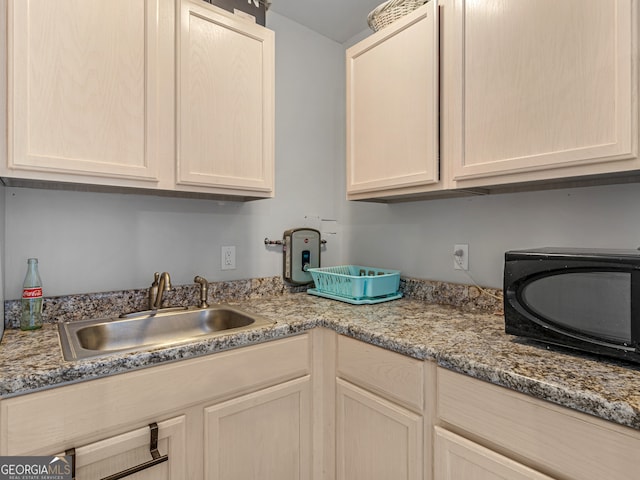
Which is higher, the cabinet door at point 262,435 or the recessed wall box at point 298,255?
the recessed wall box at point 298,255

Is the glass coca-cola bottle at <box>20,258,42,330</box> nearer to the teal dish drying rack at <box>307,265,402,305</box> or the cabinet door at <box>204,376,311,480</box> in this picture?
the cabinet door at <box>204,376,311,480</box>

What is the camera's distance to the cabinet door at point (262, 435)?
1135mm

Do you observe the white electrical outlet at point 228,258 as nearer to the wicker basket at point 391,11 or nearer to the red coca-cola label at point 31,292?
the red coca-cola label at point 31,292

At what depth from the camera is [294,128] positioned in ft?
6.72

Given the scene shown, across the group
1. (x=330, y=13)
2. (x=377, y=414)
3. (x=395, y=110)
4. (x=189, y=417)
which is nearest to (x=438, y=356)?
(x=377, y=414)

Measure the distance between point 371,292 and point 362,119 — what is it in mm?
779

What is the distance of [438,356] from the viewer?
1.01 metres

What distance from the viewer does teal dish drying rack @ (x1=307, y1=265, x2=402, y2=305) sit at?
164 centimetres

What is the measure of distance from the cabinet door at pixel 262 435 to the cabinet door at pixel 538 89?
1.01 meters

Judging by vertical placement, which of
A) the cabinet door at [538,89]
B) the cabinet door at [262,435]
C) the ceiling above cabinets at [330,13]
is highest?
the ceiling above cabinets at [330,13]

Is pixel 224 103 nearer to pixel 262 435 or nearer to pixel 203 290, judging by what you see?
pixel 203 290

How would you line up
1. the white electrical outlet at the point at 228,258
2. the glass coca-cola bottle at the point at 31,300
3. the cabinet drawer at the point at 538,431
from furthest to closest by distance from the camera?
the white electrical outlet at the point at 228,258, the glass coca-cola bottle at the point at 31,300, the cabinet drawer at the point at 538,431

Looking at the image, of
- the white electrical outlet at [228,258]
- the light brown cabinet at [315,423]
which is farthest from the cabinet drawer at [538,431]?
the white electrical outlet at [228,258]

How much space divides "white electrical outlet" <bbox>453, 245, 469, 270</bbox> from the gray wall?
0.08 feet
